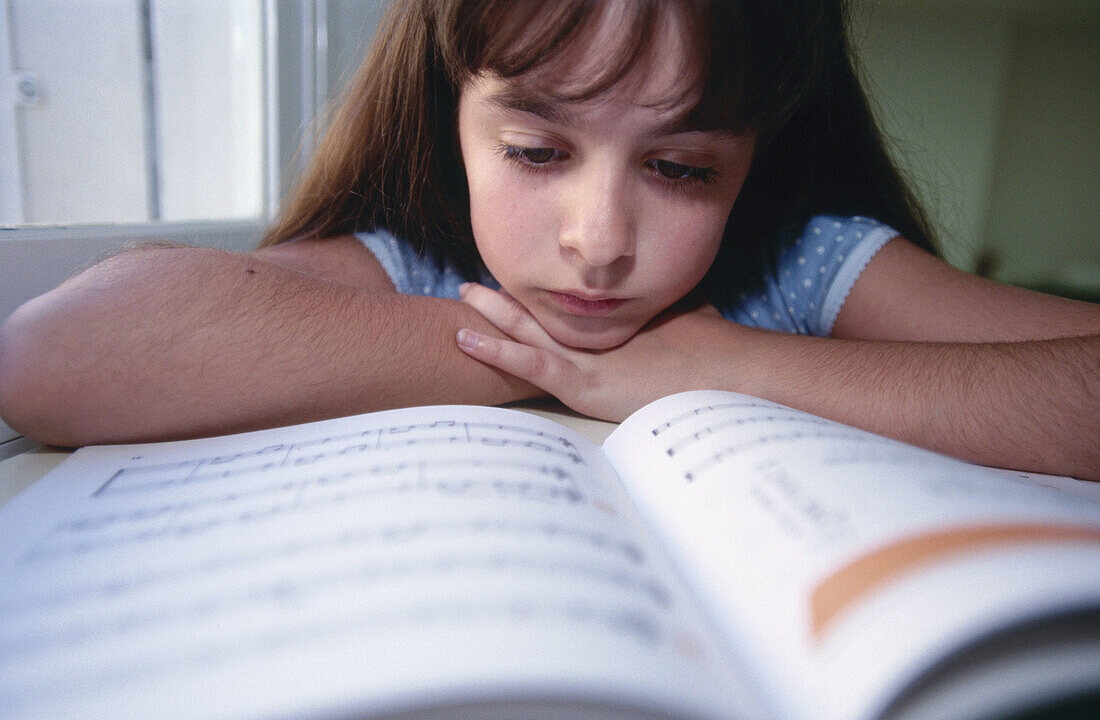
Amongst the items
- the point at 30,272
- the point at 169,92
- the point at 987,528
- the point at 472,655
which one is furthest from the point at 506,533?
the point at 169,92

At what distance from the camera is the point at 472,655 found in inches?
7.2

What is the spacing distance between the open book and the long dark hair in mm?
306

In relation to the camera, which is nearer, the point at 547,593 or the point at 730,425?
the point at 547,593

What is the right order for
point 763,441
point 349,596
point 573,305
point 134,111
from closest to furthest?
point 349,596 < point 763,441 < point 573,305 < point 134,111

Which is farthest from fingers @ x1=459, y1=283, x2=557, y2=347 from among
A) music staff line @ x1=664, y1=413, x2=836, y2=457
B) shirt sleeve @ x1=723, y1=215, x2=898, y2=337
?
shirt sleeve @ x1=723, y1=215, x2=898, y2=337

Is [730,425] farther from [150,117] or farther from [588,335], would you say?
[150,117]

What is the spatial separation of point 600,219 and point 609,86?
9cm

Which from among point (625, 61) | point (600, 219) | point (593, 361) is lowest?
point (593, 361)

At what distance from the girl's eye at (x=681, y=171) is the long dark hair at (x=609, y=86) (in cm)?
4

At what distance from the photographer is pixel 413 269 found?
0.74m

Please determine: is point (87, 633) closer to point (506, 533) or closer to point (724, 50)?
point (506, 533)

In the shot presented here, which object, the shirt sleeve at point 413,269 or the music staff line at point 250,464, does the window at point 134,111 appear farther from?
the music staff line at point 250,464

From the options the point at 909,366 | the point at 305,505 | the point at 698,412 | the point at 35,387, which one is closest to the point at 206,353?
the point at 35,387

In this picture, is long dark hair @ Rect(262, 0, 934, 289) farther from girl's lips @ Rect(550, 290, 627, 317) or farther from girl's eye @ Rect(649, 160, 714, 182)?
girl's lips @ Rect(550, 290, 627, 317)
